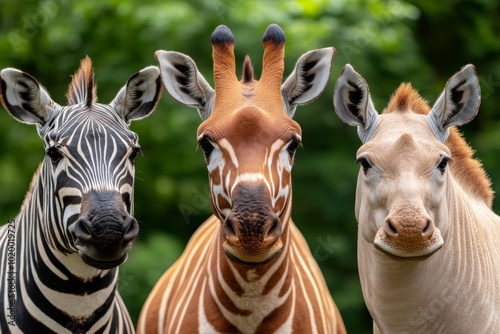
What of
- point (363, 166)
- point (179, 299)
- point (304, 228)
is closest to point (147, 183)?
point (304, 228)

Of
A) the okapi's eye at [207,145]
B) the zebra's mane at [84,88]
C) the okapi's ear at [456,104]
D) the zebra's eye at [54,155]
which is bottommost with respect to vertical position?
the zebra's eye at [54,155]

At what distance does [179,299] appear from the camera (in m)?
8.83

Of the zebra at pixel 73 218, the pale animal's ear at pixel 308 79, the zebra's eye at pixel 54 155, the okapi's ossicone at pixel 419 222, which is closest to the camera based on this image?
the zebra at pixel 73 218

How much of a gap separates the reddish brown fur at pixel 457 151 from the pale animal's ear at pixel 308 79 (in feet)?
2.15

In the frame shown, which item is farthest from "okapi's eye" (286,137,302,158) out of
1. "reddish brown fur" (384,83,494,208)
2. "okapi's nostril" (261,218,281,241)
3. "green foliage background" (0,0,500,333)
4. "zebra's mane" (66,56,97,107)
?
"green foliage background" (0,0,500,333)

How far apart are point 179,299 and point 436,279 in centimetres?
230

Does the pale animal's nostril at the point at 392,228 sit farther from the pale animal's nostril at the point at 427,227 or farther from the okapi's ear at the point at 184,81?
the okapi's ear at the point at 184,81

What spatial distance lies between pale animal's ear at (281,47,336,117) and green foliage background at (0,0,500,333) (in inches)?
246

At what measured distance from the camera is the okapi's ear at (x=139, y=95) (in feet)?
27.5

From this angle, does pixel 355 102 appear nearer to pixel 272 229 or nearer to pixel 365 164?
pixel 365 164

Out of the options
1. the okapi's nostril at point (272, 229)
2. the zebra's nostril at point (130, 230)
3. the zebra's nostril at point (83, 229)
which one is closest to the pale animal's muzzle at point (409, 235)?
the okapi's nostril at point (272, 229)

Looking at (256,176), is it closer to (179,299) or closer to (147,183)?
(179,299)

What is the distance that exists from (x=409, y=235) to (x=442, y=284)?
0.93 m

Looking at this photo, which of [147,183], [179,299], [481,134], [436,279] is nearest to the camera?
[436,279]
